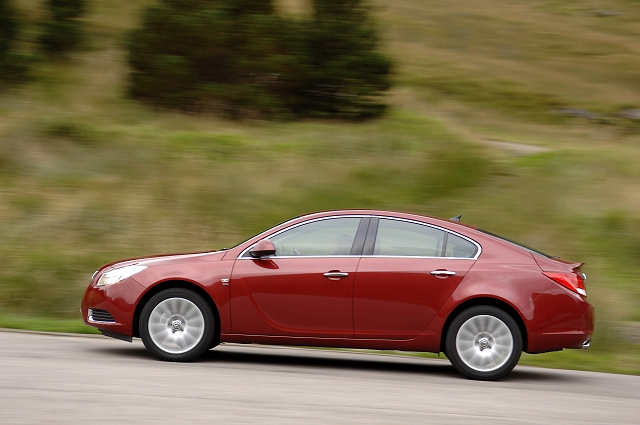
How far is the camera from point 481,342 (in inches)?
305

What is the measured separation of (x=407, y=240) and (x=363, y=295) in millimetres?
693

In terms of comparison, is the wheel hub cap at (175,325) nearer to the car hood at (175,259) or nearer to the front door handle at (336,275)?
the car hood at (175,259)

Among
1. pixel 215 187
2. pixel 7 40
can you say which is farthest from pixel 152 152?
pixel 7 40

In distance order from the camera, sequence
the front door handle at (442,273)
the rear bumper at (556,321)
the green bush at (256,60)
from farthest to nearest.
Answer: the green bush at (256,60), the front door handle at (442,273), the rear bumper at (556,321)


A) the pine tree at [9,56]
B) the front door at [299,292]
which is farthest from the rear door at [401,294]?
the pine tree at [9,56]

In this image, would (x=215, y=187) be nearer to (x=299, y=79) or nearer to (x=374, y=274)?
(x=299, y=79)

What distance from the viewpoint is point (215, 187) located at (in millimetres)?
15742

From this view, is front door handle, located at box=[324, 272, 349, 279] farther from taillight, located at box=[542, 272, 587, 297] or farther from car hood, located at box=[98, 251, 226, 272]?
taillight, located at box=[542, 272, 587, 297]

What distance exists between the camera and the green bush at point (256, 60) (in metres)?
20.5

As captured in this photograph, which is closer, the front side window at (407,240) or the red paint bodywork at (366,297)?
the red paint bodywork at (366,297)

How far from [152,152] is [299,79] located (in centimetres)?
462

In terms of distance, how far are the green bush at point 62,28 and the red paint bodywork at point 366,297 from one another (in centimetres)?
1793

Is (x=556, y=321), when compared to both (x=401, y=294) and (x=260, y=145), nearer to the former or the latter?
(x=401, y=294)

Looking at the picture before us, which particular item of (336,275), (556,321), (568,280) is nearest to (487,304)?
(556,321)
